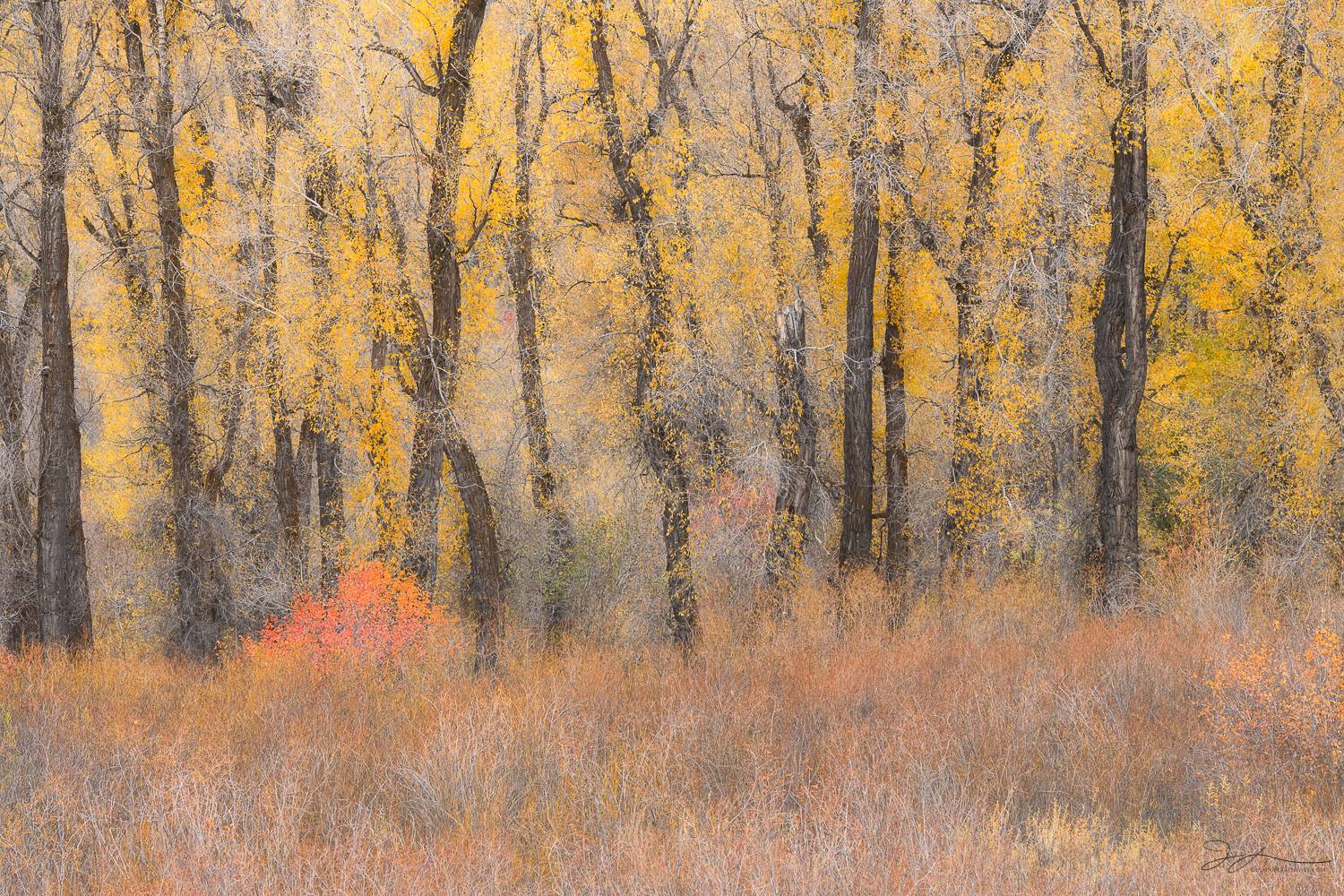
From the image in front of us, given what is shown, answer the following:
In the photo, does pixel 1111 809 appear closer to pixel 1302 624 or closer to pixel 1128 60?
pixel 1302 624

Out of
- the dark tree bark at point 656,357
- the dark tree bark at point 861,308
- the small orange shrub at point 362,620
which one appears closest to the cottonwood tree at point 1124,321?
the dark tree bark at point 861,308

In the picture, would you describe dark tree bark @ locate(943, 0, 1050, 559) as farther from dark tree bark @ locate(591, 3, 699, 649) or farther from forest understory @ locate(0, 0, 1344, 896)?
dark tree bark @ locate(591, 3, 699, 649)

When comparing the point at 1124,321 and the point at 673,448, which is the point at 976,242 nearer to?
the point at 1124,321

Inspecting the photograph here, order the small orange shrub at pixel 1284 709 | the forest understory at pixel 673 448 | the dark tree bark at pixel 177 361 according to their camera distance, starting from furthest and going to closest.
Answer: the dark tree bark at pixel 177 361 < the small orange shrub at pixel 1284 709 < the forest understory at pixel 673 448

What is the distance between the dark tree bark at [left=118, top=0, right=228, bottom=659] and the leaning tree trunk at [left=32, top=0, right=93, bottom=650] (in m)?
1.70

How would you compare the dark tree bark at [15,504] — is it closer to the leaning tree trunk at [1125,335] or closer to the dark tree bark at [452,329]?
the dark tree bark at [452,329]

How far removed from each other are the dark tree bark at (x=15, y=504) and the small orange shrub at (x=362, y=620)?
284 cm

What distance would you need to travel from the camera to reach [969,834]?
185 inches

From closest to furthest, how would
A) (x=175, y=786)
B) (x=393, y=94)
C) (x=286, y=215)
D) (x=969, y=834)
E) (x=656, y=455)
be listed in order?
(x=969, y=834), (x=175, y=786), (x=393, y=94), (x=656, y=455), (x=286, y=215)

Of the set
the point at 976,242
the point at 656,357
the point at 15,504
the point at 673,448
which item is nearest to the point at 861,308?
the point at 976,242

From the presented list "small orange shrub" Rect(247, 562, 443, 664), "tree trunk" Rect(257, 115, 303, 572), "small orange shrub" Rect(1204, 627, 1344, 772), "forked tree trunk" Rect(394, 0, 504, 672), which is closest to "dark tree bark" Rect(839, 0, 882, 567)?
"forked tree trunk" Rect(394, 0, 504, 672)

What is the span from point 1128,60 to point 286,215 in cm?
1094

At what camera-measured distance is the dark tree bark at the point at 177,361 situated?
1277 centimetres

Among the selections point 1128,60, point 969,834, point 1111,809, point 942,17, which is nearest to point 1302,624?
point 1111,809
